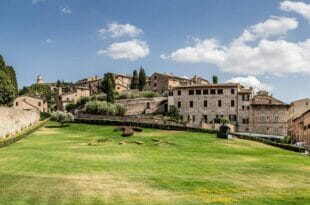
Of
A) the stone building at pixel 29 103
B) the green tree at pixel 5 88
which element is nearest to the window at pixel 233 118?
the green tree at pixel 5 88

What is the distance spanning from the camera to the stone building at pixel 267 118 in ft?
303

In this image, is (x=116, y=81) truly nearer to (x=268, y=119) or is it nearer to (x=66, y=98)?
(x=66, y=98)

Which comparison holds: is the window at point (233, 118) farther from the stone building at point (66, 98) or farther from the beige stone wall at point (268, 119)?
the stone building at point (66, 98)

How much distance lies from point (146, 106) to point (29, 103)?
4384 centimetres

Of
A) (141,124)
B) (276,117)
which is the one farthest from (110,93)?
(276,117)

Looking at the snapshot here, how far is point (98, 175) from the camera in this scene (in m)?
26.8

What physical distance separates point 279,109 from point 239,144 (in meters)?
37.7

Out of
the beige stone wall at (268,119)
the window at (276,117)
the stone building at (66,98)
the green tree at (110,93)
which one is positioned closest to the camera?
the beige stone wall at (268,119)

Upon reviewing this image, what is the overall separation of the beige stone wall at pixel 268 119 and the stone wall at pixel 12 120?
4703 cm

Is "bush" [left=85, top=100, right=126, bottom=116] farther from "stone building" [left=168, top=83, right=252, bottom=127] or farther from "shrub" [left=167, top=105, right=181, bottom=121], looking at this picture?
"stone building" [left=168, top=83, right=252, bottom=127]

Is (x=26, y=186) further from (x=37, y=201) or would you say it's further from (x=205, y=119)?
(x=205, y=119)

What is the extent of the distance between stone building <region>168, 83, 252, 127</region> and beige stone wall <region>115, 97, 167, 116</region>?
3980 millimetres

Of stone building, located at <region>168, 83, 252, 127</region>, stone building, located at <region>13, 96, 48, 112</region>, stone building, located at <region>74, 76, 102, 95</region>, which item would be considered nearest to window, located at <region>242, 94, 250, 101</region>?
stone building, located at <region>168, 83, 252, 127</region>

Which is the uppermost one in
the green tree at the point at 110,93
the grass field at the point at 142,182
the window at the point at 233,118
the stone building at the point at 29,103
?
the green tree at the point at 110,93
